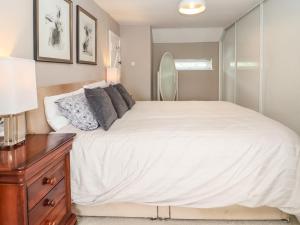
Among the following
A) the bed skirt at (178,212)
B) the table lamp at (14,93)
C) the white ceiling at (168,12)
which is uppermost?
the white ceiling at (168,12)

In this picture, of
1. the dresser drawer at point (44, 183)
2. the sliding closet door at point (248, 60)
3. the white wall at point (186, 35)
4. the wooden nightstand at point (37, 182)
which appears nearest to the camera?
the wooden nightstand at point (37, 182)

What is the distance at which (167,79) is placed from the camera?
273 inches

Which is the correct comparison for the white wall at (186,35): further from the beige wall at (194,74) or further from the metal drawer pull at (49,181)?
the metal drawer pull at (49,181)

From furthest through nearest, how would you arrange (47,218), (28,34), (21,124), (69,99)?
(69,99)
(28,34)
(21,124)
(47,218)

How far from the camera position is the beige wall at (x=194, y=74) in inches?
280

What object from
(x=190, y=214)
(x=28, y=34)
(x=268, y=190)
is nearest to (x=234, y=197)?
(x=268, y=190)

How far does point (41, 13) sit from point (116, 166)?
1410 millimetres

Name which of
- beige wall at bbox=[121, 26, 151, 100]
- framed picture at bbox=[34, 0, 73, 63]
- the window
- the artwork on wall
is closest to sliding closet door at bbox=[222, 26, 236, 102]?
the window

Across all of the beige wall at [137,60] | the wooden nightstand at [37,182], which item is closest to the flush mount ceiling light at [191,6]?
the wooden nightstand at [37,182]

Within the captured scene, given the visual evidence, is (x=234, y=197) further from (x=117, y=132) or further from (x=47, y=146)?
(x=47, y=146)

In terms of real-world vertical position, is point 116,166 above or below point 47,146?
below

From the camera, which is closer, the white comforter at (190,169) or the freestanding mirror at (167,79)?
the white comforter at (190,169)

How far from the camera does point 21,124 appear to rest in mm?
1913

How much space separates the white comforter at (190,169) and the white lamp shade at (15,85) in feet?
2.04
